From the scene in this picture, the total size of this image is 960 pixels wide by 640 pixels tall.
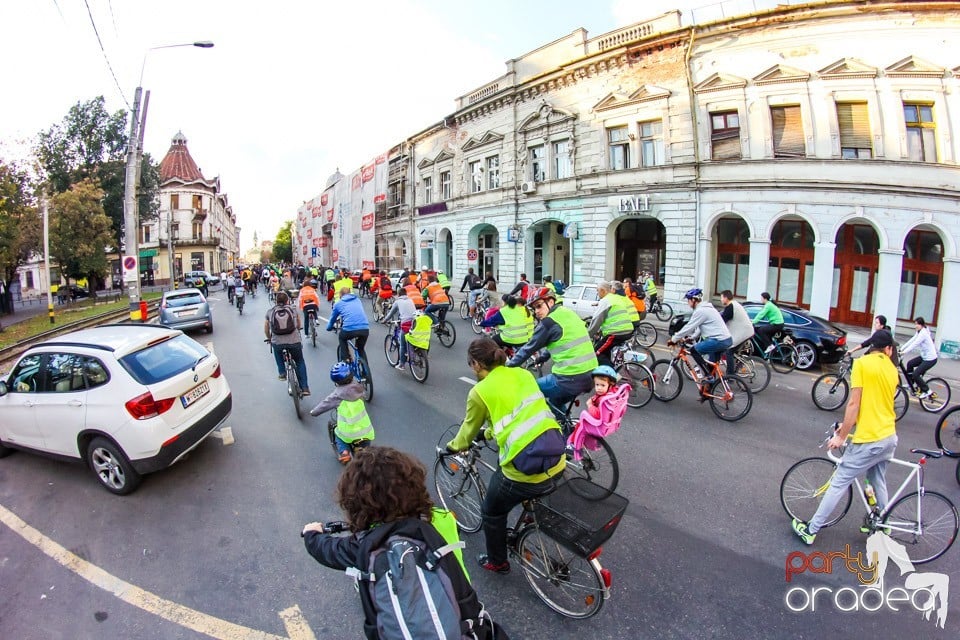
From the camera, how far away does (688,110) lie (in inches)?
713

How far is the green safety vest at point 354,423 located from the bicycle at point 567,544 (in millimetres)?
2049

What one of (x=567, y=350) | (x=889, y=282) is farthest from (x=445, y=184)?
(x=567, y=350)

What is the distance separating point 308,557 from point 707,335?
242 inches

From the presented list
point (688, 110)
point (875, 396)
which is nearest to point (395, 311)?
point (875, 396)

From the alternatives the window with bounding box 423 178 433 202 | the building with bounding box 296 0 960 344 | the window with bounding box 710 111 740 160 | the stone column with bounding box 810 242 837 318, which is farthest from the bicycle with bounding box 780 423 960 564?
the window with bounding box 423 178 433 202

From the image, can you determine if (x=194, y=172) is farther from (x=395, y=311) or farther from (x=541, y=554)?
(x=541, y=554)

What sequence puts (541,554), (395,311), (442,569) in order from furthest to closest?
(395,311) → (541,554) → (442,569)

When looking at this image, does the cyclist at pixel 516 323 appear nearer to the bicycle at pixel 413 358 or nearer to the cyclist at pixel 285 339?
the bicycle at pixel 413 358

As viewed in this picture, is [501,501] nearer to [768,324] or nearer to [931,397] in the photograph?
[931,397]

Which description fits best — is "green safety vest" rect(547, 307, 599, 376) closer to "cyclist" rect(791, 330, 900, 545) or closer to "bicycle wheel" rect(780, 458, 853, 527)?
"bicycle wheel" rect(780, 458, 853, 527)

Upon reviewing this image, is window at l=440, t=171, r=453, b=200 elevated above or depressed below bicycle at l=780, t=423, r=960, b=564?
above

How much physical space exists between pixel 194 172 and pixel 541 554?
80.0 metres

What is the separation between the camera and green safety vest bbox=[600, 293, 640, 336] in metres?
7.25

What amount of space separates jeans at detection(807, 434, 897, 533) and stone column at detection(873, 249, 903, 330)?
14333 mm
